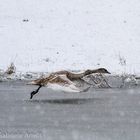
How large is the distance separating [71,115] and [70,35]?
24.4 m

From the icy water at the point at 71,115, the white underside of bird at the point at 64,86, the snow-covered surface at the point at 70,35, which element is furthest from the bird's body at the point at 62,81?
the snow-covered surface at the point at 70,35

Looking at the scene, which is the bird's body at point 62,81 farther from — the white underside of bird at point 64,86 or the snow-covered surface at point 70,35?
the snow-covered surface at point 70,35

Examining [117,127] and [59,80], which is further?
[59,80]

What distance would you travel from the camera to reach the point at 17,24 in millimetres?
39156

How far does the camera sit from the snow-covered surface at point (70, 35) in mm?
31078

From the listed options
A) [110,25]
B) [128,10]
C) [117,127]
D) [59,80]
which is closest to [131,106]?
[59,80]

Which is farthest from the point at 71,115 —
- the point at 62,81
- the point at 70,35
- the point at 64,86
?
the point at 70,35

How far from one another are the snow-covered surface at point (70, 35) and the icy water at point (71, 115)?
32.6 ft

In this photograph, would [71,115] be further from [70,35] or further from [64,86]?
[70,35]

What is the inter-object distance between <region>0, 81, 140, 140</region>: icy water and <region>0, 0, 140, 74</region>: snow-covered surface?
392 inches

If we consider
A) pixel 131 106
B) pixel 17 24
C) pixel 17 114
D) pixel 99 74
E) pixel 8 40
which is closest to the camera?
pixel 17 114

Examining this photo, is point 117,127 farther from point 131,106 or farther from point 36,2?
point 36,2

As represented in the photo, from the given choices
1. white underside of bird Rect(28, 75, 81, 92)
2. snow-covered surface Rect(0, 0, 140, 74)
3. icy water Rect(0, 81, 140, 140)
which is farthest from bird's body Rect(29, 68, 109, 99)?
snow-covered surface Rect(0, 0, 140, 74)

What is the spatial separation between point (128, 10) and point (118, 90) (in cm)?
2433
